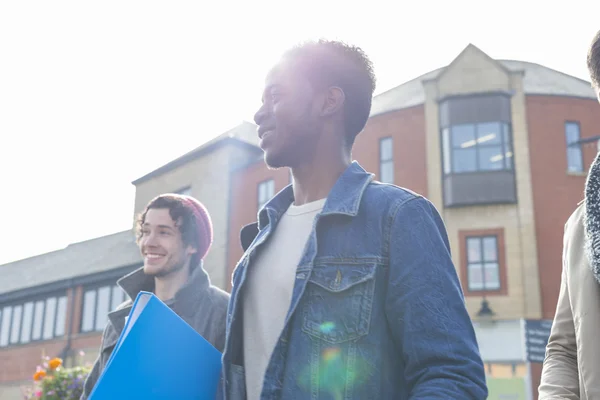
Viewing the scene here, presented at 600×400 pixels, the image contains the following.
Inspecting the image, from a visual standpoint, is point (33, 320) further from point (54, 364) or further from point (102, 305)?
point (54, 364)

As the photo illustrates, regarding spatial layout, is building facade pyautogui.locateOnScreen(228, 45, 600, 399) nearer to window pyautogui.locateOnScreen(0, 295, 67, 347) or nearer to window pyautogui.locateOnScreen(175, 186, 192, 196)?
window pyautogui.locateOnScreen(175, 186, 192, 196)

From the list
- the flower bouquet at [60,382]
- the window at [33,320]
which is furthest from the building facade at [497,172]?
the window at [33,320]

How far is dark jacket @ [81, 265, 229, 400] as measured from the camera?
374cm

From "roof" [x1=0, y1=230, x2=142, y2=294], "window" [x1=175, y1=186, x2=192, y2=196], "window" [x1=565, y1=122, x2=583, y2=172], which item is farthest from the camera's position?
"roof" [x1=0, y1=230, x2=142, y2=294]

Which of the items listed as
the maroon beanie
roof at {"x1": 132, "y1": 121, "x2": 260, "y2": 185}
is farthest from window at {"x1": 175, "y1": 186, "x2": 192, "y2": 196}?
the maroon beanie

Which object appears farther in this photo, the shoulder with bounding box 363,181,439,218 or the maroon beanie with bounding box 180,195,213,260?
the maroon beanie with bounding box 180,195,213,260

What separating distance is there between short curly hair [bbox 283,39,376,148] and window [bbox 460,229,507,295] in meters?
21.0

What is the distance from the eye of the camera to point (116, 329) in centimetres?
385

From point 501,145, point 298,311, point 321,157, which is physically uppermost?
point 501,145

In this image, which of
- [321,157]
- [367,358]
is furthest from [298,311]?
[321,157]

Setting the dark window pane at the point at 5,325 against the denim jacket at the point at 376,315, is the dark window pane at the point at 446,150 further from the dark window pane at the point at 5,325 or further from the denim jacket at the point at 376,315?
the dark window pane at the point at 5,325

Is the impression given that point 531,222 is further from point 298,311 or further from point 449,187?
point 298,311

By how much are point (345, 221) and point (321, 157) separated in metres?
0.37

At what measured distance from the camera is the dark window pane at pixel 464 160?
952 inches
